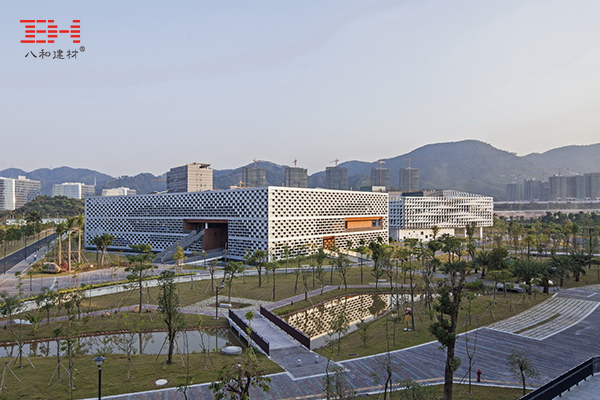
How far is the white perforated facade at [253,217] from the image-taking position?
2496 inches

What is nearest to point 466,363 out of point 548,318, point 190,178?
point 548,318

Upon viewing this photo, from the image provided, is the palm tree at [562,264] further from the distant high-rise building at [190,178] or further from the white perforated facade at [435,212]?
the distant high-rise building at [190,178]

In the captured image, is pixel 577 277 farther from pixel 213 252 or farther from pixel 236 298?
pixel 213 252

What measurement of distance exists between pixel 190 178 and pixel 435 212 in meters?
116

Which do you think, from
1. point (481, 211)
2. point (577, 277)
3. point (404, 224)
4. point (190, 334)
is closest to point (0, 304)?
Result: point (190, 334)

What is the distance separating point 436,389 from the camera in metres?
17.1

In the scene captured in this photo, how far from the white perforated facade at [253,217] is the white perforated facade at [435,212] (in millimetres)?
25158

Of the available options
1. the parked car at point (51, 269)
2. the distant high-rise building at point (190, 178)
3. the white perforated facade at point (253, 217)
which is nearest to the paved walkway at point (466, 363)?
the white perforated facade at point (253, 217)

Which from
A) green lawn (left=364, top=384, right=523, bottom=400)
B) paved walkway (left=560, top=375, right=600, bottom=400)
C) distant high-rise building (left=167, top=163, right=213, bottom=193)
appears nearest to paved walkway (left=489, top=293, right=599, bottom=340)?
paved walkway (left=560, top=375, right=600, bottom=400)

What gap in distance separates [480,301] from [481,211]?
9794 cm

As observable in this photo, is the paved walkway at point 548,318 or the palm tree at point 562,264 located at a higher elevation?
the palm tree at point 562,264

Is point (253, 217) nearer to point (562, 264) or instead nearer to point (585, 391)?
point (562, 264)

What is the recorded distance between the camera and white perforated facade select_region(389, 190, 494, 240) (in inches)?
4309

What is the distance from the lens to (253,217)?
63781 mm
